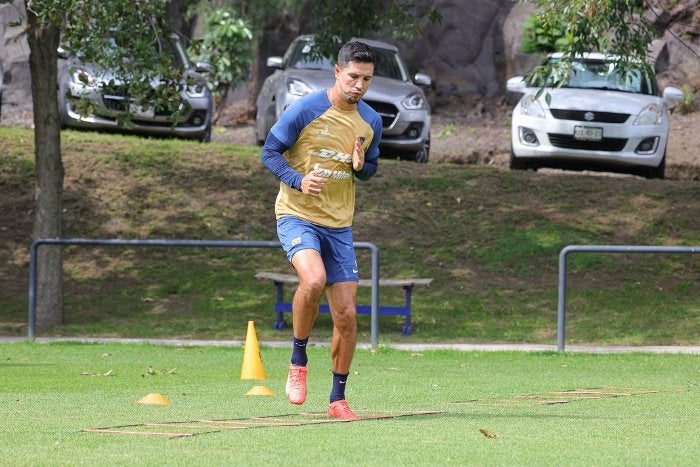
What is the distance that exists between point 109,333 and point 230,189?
5.46m

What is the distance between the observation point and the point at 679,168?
27.5 m

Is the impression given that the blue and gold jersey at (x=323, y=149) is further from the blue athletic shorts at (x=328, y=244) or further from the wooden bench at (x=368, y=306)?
the wooden bench at (x=368, y=306)

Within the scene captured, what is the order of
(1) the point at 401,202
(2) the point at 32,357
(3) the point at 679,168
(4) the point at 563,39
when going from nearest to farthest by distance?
(2) the point at 32,357 → (1) the point at 401,202 → (3) the point at 679,168 → (4) the point at 563,39

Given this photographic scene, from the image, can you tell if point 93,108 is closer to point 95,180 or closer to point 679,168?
point 95,180

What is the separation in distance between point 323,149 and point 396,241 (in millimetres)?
12438

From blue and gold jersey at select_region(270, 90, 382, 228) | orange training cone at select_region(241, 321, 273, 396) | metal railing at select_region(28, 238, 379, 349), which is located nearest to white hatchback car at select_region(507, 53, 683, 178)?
metal railing at select_region(28, 238, 379, 349)

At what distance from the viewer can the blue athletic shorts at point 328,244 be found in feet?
28.7

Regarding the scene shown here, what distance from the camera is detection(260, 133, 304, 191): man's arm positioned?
8.61 meters

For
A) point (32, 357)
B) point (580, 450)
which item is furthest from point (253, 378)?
point (580, 450)

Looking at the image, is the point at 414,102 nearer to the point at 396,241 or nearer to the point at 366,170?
the point at 396,241

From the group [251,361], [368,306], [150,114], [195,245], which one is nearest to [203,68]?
[150,114]

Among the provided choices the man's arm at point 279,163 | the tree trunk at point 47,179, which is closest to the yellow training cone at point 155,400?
the man's arm at point 279,163

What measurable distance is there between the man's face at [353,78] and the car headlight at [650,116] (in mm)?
14427

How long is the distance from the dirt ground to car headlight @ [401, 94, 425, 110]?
4755 millimetres
